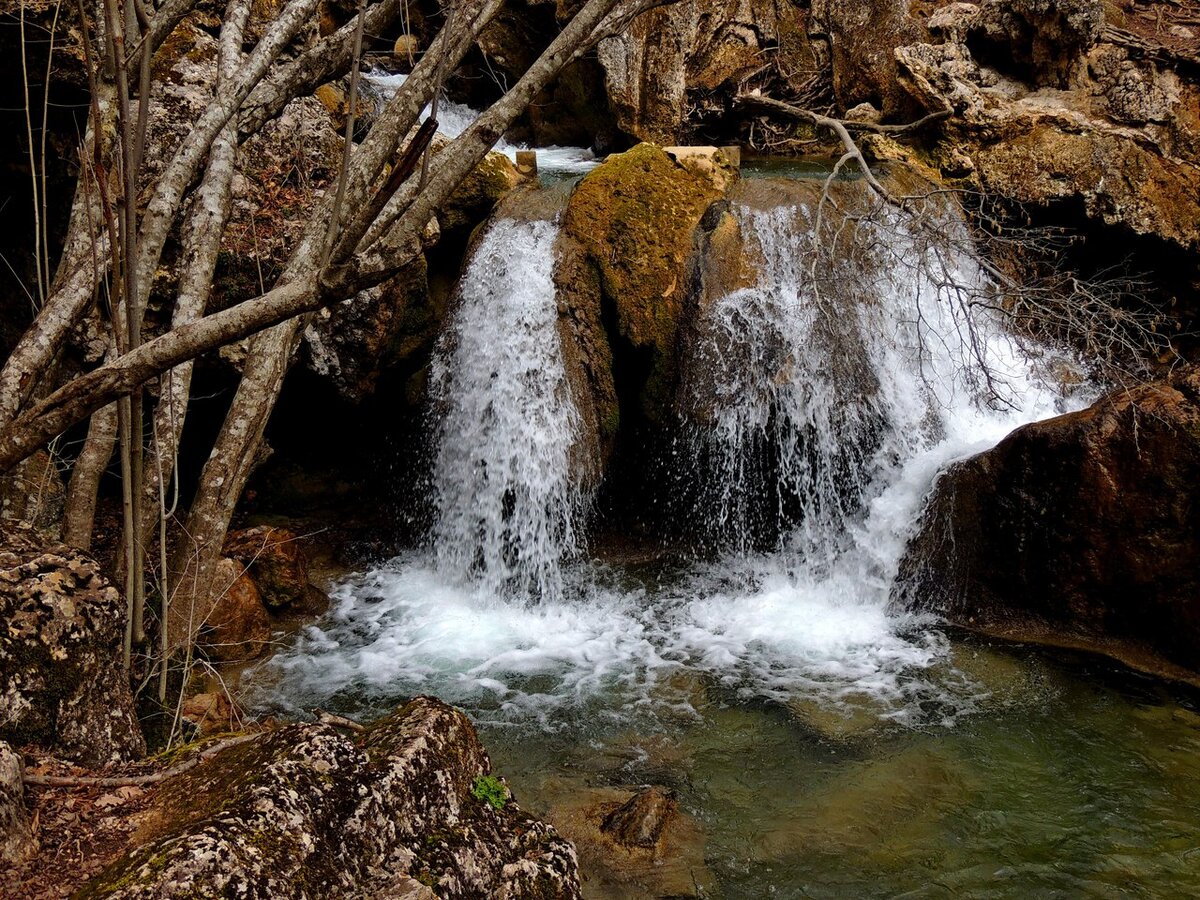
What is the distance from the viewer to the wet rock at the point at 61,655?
2189 mm

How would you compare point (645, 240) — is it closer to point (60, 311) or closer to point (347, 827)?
point (60, 311)

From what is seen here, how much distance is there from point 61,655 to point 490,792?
1335mm

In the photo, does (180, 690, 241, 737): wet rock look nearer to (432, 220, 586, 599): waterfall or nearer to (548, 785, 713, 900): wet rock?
(548, 785, 713, 900): wet rock

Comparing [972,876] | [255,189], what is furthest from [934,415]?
[255,189]

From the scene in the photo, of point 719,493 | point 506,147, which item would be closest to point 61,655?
point 719,493

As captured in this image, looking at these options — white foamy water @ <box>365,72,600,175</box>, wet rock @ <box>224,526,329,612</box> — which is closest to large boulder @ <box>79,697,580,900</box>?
wet rock @ <box>224,526,329,612</box>

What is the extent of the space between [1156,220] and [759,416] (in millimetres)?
5264

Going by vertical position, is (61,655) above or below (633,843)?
above

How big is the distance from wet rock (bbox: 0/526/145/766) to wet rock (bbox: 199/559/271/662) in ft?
10.8

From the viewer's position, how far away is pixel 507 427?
7305 mm

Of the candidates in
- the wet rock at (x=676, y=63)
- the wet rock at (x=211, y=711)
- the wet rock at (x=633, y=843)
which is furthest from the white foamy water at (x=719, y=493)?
the wet rock at (x=676, y=63)

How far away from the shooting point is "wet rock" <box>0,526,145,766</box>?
2189mm

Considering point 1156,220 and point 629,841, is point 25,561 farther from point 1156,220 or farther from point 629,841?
point 1156,220

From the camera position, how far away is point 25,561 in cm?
234
